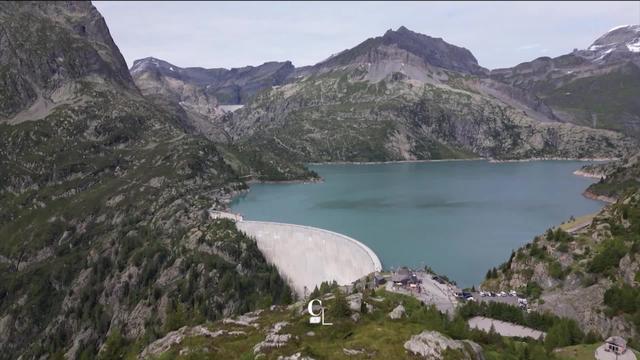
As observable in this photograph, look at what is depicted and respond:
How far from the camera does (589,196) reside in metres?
199

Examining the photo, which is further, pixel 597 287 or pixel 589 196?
pixel 589 196

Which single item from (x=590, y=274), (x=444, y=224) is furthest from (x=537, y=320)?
(x=444, y=224)

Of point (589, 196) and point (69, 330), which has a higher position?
point (589, 196)

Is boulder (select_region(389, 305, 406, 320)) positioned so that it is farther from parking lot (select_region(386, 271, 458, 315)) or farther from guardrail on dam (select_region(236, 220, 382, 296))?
guardrail on dam (select_region(236, 220, 382, 296))

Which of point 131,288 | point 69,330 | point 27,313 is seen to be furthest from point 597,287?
point 27,313

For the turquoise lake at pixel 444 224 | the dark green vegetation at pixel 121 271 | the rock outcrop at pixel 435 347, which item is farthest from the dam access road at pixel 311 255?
the rock outcrop at pixel 435 347

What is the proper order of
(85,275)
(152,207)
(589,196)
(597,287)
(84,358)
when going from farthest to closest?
(589,196)
(152,207)
(85,275)
(84,358)
(597,287)

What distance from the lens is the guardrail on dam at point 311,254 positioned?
9656 cm

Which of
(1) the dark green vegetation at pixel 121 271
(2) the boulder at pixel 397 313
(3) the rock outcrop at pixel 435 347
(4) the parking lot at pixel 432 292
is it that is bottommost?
(1) the dark green vegetation at pixel 121 271

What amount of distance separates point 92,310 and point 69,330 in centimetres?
660

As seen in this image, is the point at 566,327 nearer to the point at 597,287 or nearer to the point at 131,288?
the point at 597,287

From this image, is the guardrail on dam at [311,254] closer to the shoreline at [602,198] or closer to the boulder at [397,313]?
the boulder at [397,313]

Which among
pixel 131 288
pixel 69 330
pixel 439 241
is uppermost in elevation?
pixel 439 241

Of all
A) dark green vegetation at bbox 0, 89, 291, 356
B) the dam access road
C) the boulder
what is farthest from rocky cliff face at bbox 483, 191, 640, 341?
dark green vegetation at bbox 0, 89, 291, 356
